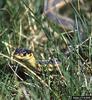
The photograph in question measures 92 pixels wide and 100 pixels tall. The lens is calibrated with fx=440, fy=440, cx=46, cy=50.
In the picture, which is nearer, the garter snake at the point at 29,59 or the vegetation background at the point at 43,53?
the vegetation background at the point at 43,53

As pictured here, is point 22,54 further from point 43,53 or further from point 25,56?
point 43,53

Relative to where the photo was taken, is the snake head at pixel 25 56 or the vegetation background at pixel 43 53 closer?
the vegetation background at pixel 43 53

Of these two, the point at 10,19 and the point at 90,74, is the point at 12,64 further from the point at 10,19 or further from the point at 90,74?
the point at 10,19

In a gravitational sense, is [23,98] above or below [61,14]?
above

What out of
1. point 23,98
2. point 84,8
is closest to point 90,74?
point 23,98

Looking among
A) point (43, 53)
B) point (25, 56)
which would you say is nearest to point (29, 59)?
point (25, 56)

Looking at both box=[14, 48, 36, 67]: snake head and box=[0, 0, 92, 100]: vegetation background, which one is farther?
box=[14, 48, 36, 67]: snake head

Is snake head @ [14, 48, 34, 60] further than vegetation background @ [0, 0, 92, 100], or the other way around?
snake head @ [14, 48, 34, 60]

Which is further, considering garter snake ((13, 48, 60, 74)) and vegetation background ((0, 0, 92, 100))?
garter snake ((13, 48, 60, 74))
